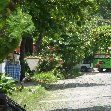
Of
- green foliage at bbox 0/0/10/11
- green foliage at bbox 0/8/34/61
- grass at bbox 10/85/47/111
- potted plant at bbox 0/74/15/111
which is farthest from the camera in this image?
grass at bbox 10/85/47/111

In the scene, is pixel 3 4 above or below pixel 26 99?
above

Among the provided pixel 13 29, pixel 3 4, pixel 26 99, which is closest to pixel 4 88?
pixel 26 99

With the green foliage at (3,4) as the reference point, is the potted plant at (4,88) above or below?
below

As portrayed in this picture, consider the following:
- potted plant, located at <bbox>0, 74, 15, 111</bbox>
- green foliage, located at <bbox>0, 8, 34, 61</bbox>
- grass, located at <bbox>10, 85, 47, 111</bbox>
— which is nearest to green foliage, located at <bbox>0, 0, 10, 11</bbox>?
green foliage, located at <bbox>0, 8, 34, 61</bbox>

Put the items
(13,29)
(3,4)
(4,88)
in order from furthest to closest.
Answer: (4,88) → (13,29) → (3,4)

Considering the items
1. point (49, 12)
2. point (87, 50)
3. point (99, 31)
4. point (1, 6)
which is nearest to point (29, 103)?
point (49, 12)

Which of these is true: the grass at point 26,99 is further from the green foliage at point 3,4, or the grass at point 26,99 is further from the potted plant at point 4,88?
the green foliage at point 3,4

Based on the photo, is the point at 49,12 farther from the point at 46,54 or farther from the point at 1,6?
the point at 46,54

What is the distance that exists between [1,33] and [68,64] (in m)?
36.2

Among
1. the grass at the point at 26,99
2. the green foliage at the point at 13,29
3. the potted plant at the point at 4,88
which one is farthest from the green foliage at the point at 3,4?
the grass at the point at 26,99

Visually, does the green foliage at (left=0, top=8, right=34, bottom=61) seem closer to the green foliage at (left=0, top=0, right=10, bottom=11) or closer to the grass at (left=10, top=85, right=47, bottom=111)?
the green foliage at (left=0, top=0, right=10, bottom=11)

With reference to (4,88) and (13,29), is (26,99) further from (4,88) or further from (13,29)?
(13,29)

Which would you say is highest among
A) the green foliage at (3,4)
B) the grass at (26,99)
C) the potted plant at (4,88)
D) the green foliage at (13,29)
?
the green foliage at (3,4)

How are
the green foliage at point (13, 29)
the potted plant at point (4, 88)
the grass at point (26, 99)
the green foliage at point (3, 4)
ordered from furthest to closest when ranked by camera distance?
the grass at point (26, 99), the potted plant at point (4, 88), the green foliage at point (13, 29), the green foliage at point (3, 4)
